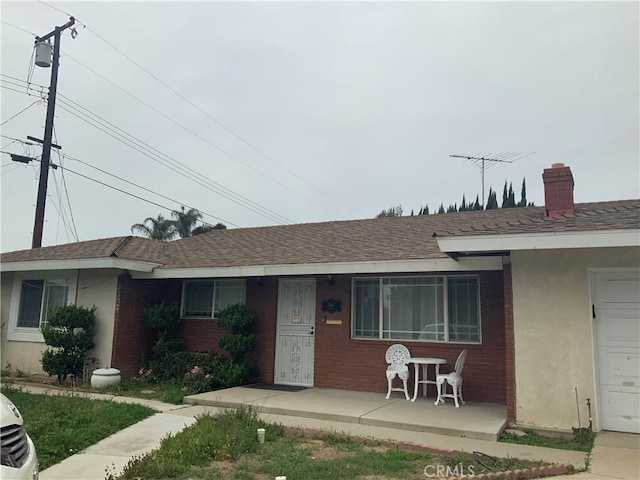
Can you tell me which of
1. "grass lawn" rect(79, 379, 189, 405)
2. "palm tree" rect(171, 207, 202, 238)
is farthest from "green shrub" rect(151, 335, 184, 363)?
"palm tree" rect(171, 207, 202, 238)

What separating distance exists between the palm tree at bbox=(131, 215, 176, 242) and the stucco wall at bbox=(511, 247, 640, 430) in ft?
110

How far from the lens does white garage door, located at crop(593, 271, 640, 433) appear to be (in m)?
7.14

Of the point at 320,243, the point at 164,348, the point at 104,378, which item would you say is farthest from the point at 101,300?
the point at 320,243

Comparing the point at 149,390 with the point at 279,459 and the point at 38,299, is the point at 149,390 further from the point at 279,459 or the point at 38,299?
the point at 279,459

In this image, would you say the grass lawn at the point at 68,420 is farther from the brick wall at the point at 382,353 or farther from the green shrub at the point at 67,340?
the brick wall at the point at 382,353

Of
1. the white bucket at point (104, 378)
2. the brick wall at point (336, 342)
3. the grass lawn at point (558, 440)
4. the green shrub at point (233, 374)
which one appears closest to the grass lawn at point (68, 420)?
the white bucket at point (104, 378)

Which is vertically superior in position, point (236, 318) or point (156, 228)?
point (156, 228)

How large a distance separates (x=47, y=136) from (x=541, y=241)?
57.4 ft

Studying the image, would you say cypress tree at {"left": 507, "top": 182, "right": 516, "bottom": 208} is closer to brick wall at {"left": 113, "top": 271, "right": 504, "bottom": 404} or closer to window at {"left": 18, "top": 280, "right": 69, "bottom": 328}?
brick wall at {"left": 113, "top": 271, "right": 504, "bottom": 404}

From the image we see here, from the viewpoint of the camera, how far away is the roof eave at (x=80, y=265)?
11406 millimetres

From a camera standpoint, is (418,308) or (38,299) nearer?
(418,308)

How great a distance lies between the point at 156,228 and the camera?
38062 mm

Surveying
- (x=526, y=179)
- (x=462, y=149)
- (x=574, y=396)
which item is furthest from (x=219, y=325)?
(x=526, y=179)

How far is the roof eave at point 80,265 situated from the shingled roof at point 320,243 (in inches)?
4.8
